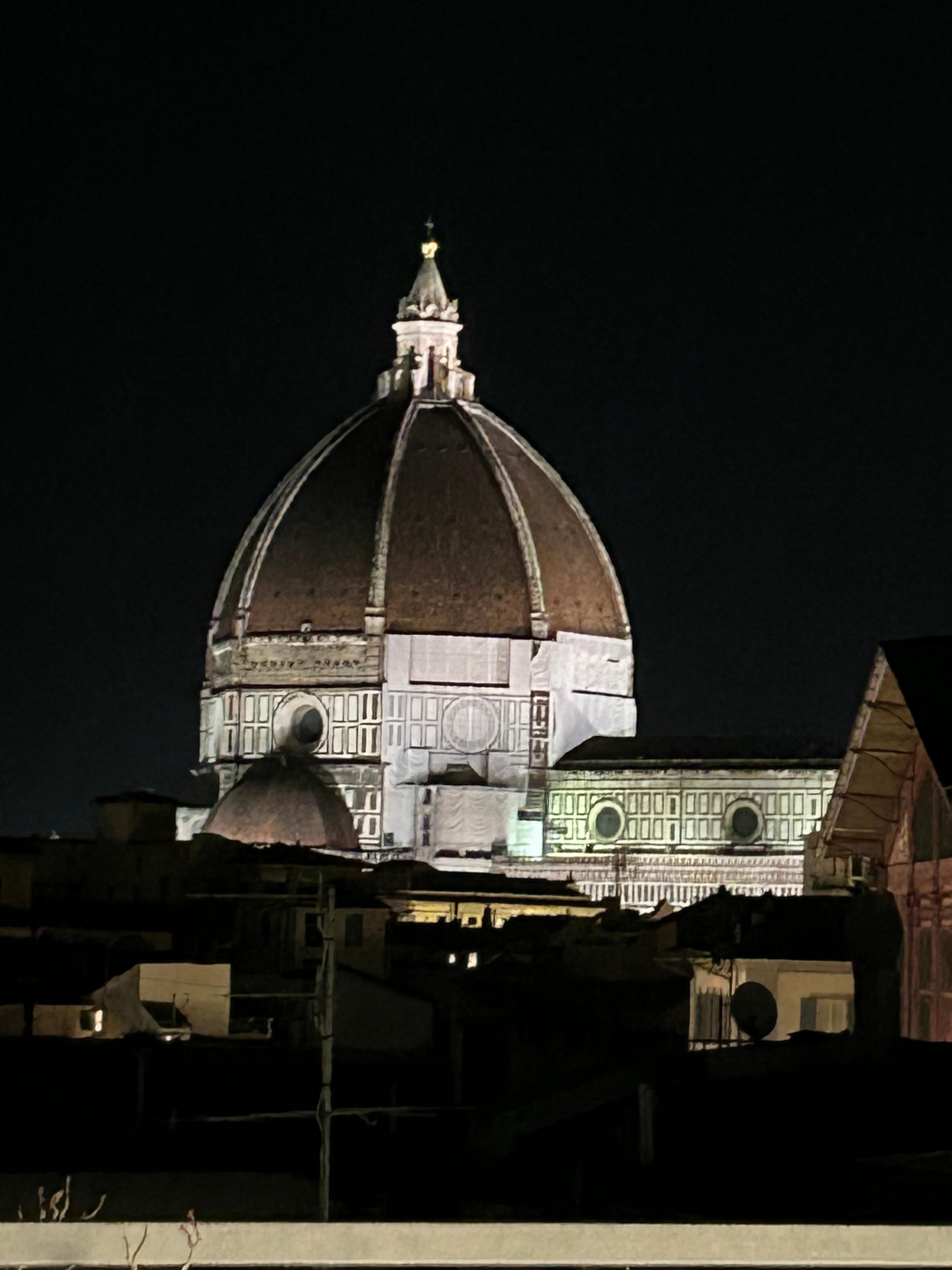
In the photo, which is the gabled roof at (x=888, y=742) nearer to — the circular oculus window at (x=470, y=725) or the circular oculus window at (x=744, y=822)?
the circular oculus window at (x=744, y=822)

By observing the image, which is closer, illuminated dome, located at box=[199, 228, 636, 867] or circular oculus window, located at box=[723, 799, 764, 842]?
circular oculus window, located at box=[723, 799, 764, 842]

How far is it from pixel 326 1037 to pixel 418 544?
303 ft

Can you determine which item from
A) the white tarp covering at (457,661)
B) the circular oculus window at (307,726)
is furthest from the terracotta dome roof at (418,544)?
the circular oculus window at (307,726)

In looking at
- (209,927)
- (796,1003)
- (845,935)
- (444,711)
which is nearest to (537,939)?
(209,927)

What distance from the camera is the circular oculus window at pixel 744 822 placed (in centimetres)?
9294

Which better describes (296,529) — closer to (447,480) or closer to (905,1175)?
(447,480)

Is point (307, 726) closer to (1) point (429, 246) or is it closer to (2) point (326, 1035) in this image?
(1) point (429, 246)

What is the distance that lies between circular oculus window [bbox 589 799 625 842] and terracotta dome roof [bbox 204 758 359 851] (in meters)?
9.03

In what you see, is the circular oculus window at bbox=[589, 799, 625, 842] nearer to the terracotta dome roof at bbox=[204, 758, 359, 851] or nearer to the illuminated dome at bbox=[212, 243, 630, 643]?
the illuminated dome at bbox=[212, 243, 630, 643]

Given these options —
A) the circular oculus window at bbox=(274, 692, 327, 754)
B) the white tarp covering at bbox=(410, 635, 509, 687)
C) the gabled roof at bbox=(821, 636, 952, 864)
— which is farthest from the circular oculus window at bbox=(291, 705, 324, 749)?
the gabled roof at bbox=(821, 636, 952, 864)

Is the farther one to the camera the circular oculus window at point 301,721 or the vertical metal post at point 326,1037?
the circular oculus window at point 301,721

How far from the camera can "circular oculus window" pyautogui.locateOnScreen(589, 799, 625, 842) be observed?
95.1 meters

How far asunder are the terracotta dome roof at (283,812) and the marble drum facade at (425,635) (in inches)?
251

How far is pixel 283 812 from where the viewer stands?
292ft
